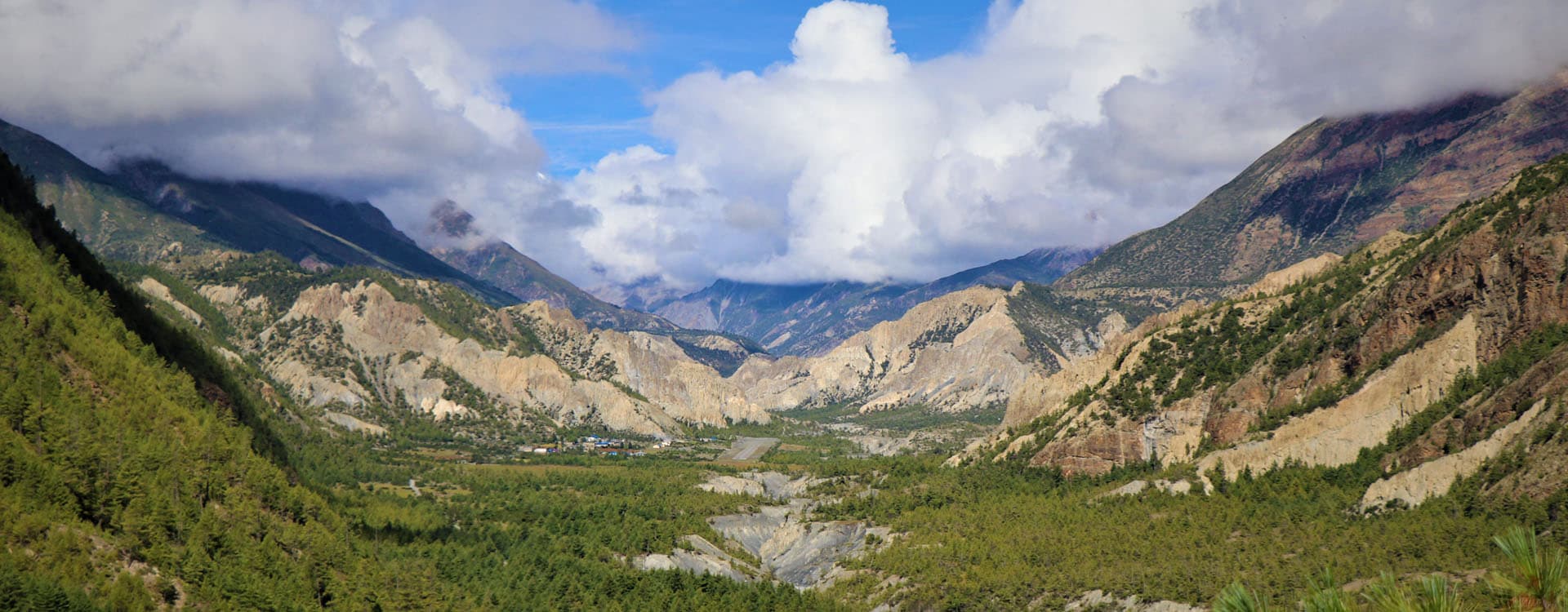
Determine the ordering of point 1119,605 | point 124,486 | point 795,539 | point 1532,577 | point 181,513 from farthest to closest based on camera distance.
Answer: point 795,539 → point 1119,605 → point 181,513 → point 124,486 → point 1532,577

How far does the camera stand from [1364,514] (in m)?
107

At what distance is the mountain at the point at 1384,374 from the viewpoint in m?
102

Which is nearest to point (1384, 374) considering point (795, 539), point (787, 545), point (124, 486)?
point (795, 539)

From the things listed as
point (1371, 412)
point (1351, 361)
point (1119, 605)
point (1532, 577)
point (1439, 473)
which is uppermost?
point (1351, 361)

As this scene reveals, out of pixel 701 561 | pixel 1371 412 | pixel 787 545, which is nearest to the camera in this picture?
pixel 1371 412

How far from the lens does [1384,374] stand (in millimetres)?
122500

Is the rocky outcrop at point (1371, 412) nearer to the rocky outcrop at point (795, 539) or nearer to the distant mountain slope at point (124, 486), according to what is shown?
the rocky outcrop at point (795, 539)

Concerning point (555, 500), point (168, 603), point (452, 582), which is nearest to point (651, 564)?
point (452, 582)

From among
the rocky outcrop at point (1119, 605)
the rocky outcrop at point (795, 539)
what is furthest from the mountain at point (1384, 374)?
the rocky outcrop at point (795, 539)

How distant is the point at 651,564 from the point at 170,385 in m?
58.5

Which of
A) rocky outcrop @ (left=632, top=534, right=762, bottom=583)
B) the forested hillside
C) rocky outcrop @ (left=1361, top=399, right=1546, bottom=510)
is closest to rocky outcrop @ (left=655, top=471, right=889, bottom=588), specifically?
rocky outcrop @ (left=632, top=534, right=762, bottom=583)

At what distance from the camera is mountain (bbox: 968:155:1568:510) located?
10244cm

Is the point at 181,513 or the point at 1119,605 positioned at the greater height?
the point at 181,513

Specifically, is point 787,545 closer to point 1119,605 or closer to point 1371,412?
point 1119,605
